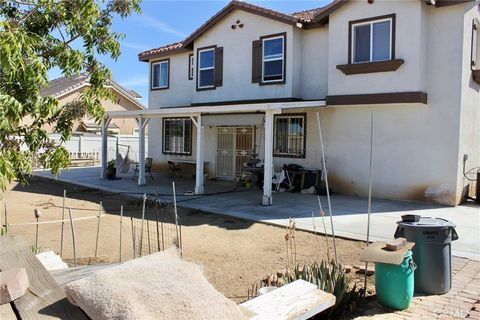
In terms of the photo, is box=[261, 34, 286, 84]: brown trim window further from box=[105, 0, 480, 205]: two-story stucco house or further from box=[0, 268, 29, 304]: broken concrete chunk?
box=[0, 268, 29, 304]: broken concrete chunk

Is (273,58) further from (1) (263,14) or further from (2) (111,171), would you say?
(2) (111,171)

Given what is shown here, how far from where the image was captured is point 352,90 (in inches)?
516

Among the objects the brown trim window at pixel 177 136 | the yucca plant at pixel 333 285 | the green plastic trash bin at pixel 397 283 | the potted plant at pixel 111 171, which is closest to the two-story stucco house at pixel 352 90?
the brown trim window at pixel 177 136

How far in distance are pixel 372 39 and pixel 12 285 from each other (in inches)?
496

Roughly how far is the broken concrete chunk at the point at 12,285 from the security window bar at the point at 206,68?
15.2 m

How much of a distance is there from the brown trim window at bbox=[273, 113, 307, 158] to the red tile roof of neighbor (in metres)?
3.25

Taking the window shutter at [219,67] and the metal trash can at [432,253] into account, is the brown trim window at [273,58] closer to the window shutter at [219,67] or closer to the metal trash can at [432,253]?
the window shutter at [219,67]

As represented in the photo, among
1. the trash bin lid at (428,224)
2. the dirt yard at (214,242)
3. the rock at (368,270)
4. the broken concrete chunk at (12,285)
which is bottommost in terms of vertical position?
the dirt yard at (214,242)

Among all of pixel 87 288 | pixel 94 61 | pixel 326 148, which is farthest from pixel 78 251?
pixel 326 148

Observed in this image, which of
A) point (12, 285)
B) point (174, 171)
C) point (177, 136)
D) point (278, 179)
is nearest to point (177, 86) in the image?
point (177, 136)

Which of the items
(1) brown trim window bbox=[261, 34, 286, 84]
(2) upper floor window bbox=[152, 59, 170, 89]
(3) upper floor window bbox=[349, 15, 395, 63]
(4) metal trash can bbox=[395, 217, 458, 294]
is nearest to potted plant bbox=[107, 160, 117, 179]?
(2) upper floor window bbox=[152, 59, 170, 89]

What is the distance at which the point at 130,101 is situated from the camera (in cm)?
3631

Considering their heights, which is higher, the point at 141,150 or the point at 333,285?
the point at 141,150

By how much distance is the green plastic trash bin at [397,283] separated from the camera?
4.64 metres
